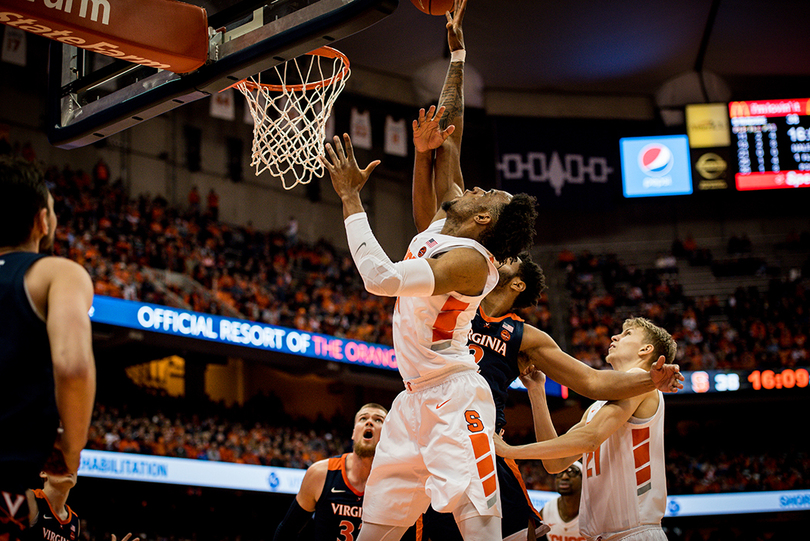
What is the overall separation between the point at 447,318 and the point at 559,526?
3559mm

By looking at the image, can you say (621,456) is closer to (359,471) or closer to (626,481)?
(626,481)

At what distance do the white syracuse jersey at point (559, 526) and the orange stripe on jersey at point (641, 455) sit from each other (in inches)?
86.5

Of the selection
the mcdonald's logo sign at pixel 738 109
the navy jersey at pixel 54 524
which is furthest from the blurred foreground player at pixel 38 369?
the mcdonald's logo sign at pixel 738 109

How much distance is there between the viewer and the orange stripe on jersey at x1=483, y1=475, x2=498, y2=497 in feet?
12.0

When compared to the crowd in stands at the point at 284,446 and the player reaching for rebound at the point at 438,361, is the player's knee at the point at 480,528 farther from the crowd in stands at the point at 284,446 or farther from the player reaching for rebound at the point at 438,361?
the crowd in stands at the point at 284,446

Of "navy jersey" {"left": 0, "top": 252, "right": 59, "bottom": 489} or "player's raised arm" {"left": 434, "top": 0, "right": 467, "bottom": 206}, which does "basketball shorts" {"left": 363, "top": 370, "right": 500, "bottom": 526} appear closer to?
"player's raised arm" {"left": 434, "top": 0, "right": 467, "bottom": 206}

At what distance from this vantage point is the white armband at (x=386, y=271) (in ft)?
11.6

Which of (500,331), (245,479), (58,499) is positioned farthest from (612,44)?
(58,499)

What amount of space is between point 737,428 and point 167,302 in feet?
53.5

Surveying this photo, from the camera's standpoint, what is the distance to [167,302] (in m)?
14.8

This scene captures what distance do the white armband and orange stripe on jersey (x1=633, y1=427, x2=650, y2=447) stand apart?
165 centimetres

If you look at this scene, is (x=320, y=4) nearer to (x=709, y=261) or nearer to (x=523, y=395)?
(x=523, y=395)

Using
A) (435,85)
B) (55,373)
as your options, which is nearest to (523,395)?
(435,85)

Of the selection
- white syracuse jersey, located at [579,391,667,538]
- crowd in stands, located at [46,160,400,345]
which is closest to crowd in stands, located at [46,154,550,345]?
crowd in stands, located at [46,160,400,345]
